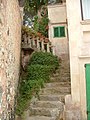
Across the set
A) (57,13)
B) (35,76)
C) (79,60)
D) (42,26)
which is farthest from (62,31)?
(79,60)

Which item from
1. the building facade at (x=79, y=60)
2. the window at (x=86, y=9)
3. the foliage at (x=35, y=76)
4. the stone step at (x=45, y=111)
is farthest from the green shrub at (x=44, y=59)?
the stone step at (x=45, y=111)

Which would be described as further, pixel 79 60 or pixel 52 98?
pixel 52 98

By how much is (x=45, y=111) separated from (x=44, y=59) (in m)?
3.52

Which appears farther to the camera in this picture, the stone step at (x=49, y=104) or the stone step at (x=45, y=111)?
the stone step at (x=49, y=104)

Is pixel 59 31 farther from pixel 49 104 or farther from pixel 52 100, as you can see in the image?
pixel 49 104

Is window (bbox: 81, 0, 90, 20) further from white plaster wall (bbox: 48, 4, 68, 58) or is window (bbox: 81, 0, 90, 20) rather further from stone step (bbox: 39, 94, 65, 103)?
white plaster wall (bbox: 48, 4, 68, 58)

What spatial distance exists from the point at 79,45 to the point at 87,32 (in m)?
0.60

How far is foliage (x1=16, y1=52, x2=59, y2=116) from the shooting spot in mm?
9195

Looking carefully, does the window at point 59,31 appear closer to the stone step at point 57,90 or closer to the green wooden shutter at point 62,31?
the green wooden shutter at point 62,31

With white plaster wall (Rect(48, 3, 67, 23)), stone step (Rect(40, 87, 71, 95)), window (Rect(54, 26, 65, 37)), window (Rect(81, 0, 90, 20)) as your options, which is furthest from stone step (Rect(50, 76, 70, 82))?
white plaster wall (Rect(48, 3, 67, 23))

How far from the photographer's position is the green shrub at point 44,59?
1188 cm

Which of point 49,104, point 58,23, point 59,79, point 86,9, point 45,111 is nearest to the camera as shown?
point 45,111

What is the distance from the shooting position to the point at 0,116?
20.5 ft

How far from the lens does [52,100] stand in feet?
32.2
